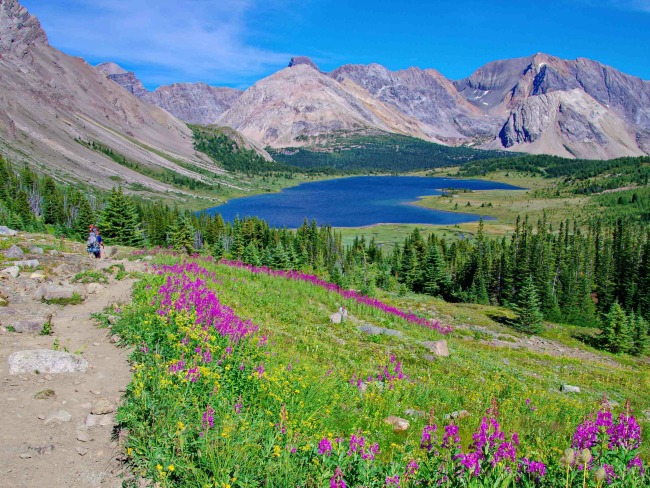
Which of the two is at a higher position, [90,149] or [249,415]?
[90,149]

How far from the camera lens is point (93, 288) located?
15.9 m

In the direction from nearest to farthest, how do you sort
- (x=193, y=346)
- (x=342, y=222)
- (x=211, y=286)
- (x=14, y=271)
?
1. (x=193, y=346)
2. (x=14, y=271)
3. (x=211, y=286)
4. (x=342, y=222)

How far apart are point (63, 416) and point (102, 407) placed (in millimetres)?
635

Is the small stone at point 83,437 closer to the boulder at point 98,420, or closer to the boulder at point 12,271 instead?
the boulder at point 98,420

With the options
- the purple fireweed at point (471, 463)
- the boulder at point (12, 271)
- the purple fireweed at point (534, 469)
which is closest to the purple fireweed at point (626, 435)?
the purple fireweed at point (534, 469)

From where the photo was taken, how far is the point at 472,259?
3172 inches

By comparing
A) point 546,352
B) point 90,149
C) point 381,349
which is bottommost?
point 546,352

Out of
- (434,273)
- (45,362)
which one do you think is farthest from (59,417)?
(434,273)

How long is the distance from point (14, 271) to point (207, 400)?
43.9ft

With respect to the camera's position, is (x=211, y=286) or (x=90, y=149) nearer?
(x=211, y=286)

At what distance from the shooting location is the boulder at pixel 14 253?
19.0 m

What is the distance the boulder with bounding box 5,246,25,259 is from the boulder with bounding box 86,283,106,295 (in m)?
5.84

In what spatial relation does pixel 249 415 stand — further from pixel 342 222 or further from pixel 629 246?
pixel 342 222

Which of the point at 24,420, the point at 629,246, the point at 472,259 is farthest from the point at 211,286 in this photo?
the point at 629,246
